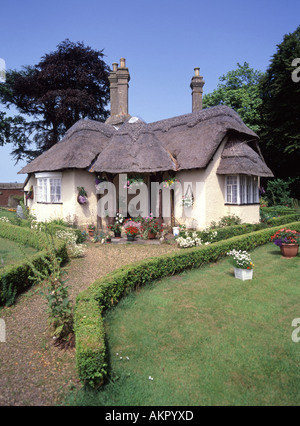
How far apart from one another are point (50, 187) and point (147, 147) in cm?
603

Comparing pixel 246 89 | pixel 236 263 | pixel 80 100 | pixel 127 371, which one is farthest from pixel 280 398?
pixel 246 89

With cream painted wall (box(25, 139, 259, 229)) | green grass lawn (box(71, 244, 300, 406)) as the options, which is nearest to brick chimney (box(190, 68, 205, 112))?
cream painted wall (box(25, 139, 259, 229))

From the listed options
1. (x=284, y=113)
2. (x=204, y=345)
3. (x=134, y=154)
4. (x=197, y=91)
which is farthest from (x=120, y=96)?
(x=204, y=345)

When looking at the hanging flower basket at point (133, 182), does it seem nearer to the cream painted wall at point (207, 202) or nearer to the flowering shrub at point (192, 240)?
the cream painted wall at point (207, 202)

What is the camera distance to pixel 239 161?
14492mm

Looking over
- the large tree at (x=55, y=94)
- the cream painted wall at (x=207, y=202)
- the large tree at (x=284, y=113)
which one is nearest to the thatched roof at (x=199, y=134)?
the cream painted wall at (x=207, y=202)

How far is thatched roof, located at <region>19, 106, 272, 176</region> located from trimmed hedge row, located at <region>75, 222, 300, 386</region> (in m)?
5.04

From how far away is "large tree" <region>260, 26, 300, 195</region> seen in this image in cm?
2228

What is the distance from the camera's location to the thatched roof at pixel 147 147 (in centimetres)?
1414

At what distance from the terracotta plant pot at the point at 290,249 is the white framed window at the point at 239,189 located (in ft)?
14.8

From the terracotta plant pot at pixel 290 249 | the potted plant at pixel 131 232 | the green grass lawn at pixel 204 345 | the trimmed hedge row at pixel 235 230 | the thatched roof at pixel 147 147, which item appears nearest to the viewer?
the green grass lawn at pixel 204 345

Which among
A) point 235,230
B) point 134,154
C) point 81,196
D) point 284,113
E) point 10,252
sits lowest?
point 10,252

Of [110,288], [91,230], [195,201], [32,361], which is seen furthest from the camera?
[195,201]

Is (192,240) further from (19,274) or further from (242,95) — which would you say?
(242,95)
